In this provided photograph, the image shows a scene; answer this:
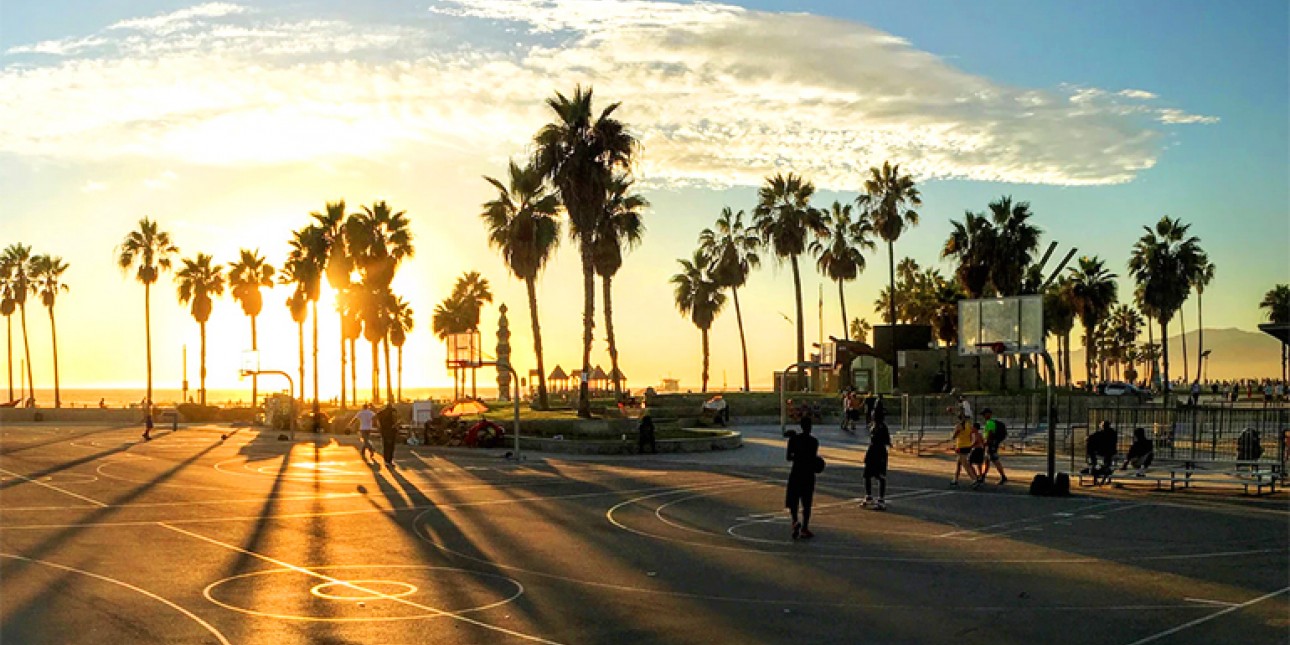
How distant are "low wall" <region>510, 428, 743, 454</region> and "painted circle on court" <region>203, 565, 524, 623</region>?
22.3 metres

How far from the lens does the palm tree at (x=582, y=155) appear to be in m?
47.8

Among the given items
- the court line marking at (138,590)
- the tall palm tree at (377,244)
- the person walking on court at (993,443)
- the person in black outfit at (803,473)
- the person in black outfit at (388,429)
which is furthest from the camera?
the tall palm tree at (377,244)

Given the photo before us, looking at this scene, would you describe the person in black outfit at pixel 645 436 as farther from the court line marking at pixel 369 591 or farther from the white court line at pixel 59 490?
the court line marking at pixel 369 591

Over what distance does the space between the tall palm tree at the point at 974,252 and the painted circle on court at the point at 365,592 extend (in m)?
64.1

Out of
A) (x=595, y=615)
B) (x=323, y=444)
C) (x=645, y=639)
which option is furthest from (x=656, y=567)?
(x=323, y=444)

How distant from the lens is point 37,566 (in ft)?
52.6

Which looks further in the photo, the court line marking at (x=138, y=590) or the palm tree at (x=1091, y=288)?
the palm tree at (x=1091, y=288)

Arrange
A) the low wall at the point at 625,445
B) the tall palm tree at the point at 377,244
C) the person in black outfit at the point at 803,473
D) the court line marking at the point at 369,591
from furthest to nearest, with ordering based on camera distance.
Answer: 1. the tall palm tree at the point at 377,244
2. the low wall at the point at 625,445
3. the person in black outfit at the point at 803,473
4. the court line marking at the point at 369,591

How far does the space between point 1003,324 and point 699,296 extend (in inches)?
2290

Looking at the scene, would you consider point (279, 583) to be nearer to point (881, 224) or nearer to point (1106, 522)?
point (1106, 522)

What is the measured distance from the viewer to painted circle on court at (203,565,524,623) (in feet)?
42.2

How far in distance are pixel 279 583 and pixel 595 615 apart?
15.4ft

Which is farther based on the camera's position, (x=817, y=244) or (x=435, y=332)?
(x=435, y=332)

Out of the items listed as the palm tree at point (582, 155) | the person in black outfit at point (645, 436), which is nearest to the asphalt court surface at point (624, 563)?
the person in black outfit at point (645, 436)
